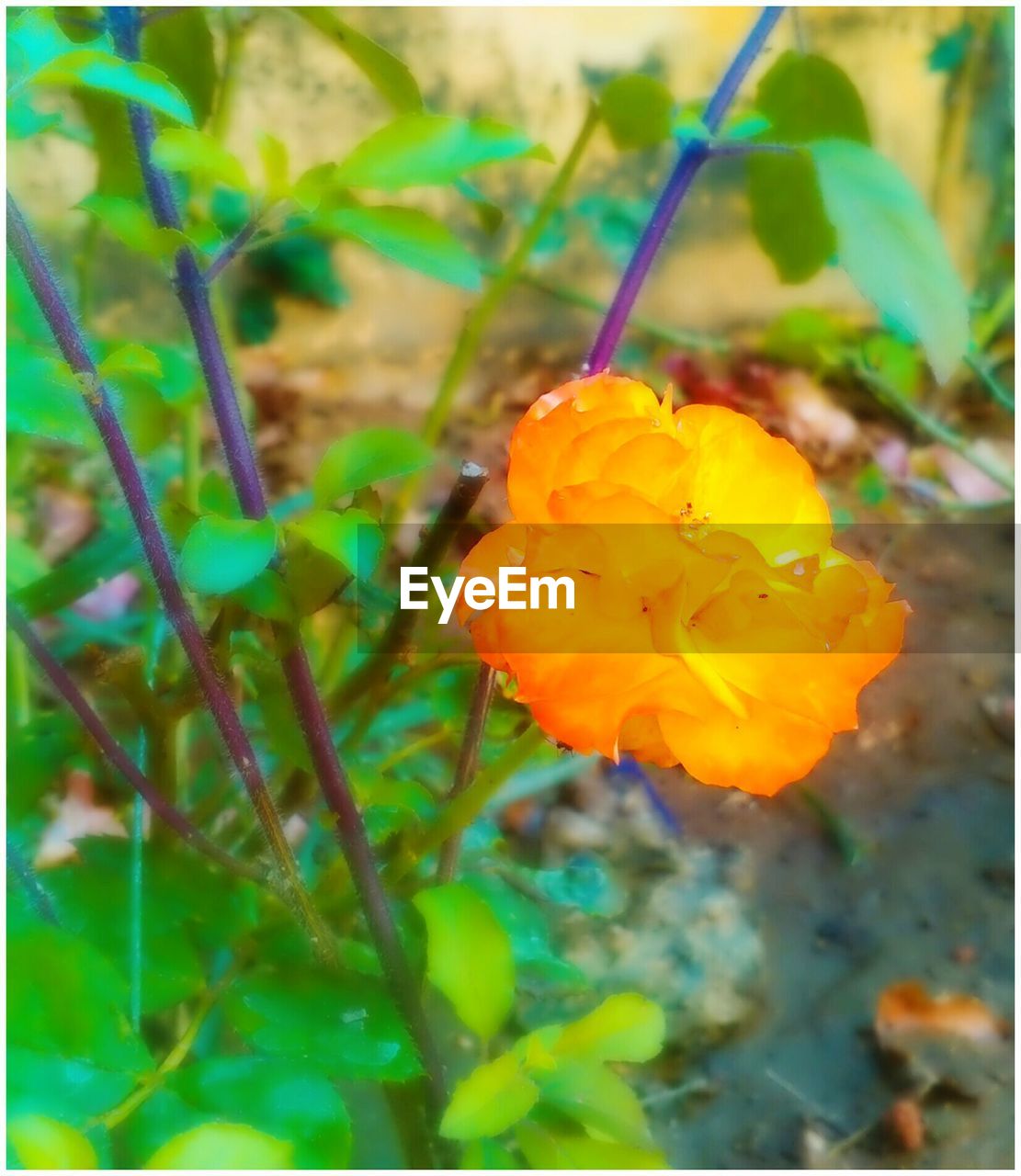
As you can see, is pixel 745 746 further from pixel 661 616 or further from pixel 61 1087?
pixel 61 1087

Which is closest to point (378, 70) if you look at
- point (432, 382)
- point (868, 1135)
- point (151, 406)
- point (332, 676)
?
point (151, 406)

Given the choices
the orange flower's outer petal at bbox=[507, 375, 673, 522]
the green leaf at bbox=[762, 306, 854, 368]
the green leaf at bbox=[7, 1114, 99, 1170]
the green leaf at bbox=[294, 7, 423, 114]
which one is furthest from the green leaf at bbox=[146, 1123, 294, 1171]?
the green leaf at bbox=[762, 306, 854, 368]

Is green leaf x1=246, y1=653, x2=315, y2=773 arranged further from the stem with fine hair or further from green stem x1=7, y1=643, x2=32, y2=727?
green stem x1=7, y1=643, x2=32, y2=727

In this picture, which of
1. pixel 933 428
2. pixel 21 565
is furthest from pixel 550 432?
pixel 933 428

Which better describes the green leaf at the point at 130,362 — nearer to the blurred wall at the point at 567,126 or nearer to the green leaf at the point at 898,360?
the blurred wall at the point at 567,126

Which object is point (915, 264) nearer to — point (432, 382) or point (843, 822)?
point (843, 822)

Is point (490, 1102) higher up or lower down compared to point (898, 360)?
lower down

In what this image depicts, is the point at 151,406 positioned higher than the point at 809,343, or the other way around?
the point at 809,343
